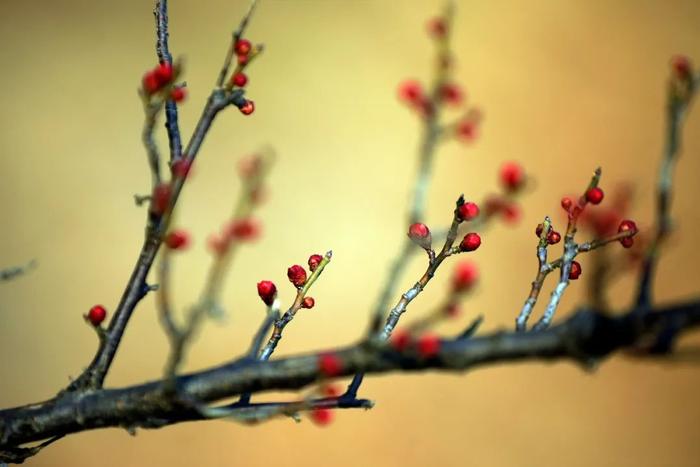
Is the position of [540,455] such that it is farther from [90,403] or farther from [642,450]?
[90,403]

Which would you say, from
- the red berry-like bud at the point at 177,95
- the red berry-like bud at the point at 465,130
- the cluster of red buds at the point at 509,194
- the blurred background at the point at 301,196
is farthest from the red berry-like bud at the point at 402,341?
the blurred background at the point at 301,196

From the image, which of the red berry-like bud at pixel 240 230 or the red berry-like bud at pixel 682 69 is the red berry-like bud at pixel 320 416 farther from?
the red berry-like bud at pixel 682 69

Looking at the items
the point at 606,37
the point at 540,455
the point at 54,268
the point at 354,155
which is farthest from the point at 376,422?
the point at 606,37

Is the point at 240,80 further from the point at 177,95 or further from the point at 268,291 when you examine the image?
the point at 268,291

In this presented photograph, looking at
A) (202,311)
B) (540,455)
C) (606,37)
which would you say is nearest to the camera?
(202,311)

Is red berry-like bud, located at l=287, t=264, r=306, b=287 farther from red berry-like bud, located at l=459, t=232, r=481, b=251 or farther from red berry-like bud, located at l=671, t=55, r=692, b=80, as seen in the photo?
red berry-like bud, located at l=671, t=55, r=692, b=80

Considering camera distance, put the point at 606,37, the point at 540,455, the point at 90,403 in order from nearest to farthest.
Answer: the point at 90,403
the point at 540,455
the point at 606,37

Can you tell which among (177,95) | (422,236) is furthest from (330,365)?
(177,95)
